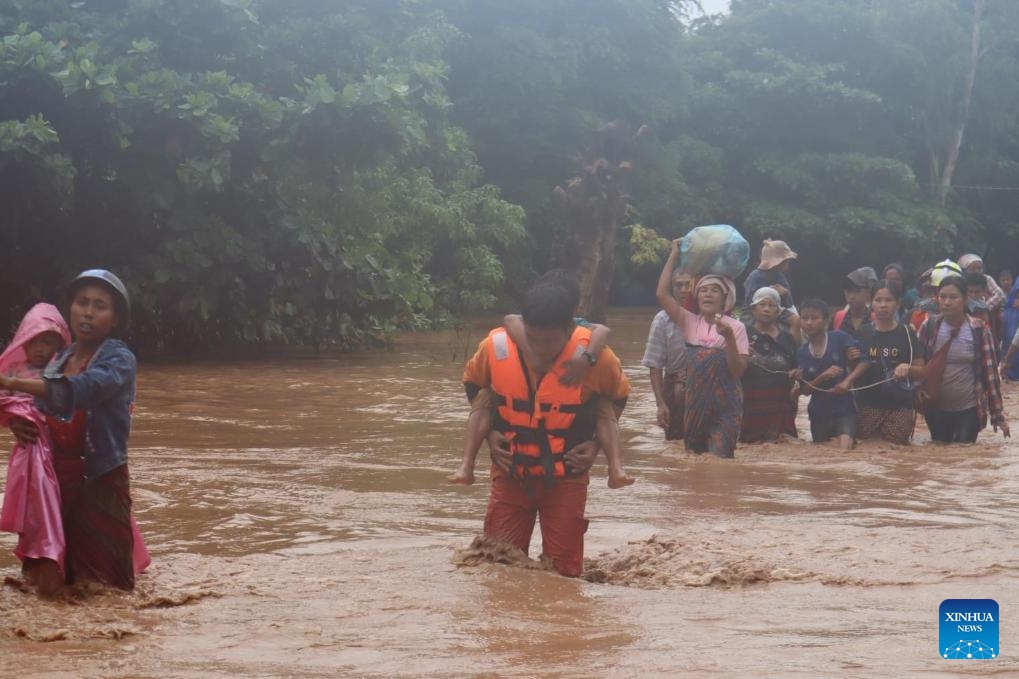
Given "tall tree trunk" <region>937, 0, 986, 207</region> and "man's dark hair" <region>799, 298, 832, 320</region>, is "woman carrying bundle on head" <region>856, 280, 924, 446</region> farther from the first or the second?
"tall tree trunk" <region>937, 0, 986, 207</region>

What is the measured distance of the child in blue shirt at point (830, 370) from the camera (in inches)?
446

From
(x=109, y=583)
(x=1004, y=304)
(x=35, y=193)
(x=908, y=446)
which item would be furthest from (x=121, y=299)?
(x=1004, y=304)

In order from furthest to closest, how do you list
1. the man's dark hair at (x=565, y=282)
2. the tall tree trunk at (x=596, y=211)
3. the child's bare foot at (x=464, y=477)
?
the tall tree trunk at (x=596, y=211)
the child's bare foot at (x=464, y=477)
the man's dark hair at (x=565, y=282)

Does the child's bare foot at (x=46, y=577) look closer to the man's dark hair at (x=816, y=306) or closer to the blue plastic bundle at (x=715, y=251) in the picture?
the blue plastic bundle at (x=715, y=251)

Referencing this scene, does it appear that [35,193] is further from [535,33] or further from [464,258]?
[535,33]

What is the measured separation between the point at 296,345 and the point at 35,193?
6.54 metres

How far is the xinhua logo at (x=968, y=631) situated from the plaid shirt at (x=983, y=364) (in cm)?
620

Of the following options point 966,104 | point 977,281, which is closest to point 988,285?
point 977,281

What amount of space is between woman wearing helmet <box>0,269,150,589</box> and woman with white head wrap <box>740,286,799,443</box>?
634 centimetres

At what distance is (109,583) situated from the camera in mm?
5746

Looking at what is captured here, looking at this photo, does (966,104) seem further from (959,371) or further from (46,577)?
(46,577)

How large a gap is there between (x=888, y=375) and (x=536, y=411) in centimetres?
598

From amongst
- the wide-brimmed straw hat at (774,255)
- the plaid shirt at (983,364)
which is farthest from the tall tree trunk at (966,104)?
the plaid shirt at (983,364)

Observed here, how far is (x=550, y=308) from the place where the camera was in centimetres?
589
